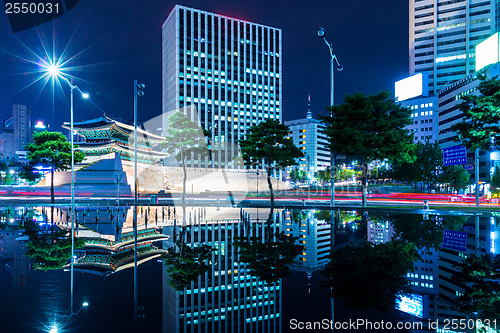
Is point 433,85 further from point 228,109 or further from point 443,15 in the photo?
point 228,109

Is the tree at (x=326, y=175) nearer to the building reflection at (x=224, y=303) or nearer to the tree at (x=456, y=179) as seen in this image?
the tree at (x=456, y=179)

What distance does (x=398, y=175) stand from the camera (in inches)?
2359

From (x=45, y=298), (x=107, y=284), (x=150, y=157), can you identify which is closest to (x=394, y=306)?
(x=107, y=284)

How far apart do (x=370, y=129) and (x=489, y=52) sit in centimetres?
7115

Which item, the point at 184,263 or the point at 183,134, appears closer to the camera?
the point at 184,263

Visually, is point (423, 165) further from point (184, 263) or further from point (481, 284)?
point (184, 263)

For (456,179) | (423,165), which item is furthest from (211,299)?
(456,179)

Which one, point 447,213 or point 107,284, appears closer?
point 107,284

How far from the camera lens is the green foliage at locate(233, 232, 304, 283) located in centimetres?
978

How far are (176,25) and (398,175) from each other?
3491 inches

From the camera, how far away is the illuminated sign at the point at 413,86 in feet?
366

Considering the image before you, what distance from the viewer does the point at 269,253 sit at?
1220 cm

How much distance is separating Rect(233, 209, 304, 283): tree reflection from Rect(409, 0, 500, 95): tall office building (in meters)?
129

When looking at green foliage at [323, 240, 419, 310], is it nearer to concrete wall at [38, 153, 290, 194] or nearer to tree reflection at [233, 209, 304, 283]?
tree reflection at [233, 209, 304, 283]
